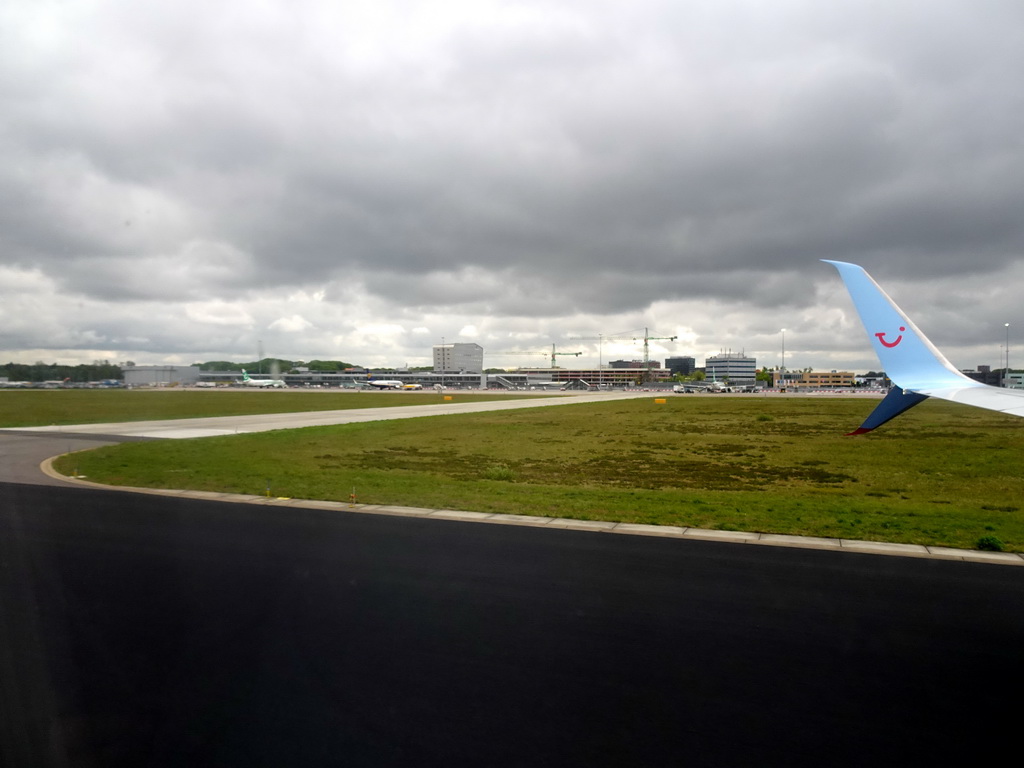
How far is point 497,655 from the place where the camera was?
666 cm

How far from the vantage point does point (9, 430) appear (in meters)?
34.2

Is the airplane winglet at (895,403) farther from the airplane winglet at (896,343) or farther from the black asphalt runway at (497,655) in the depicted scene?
the black asphalt runway at (497,655)

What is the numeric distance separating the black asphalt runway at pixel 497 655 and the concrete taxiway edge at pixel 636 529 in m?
0.54

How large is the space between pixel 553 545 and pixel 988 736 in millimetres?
6743

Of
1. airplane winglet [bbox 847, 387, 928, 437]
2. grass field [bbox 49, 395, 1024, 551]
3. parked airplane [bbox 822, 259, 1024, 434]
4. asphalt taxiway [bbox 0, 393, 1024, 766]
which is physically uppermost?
parked airplane [bbox 822, 259, 1024, 434]

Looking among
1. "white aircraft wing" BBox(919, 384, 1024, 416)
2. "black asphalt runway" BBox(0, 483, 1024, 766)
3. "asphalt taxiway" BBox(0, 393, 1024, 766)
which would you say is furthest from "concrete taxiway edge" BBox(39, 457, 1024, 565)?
"white aircraft wing" BBox(919, 384, 1024, 416)

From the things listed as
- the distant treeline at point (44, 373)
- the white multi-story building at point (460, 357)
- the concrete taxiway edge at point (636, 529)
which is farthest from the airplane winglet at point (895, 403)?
the white multi-story building at point (460, 357)

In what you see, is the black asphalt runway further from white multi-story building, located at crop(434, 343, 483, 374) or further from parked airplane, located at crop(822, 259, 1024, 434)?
white multi-story building, located at crop(434, 343, 483, 374)

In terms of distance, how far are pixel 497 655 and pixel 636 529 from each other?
632 centimetres

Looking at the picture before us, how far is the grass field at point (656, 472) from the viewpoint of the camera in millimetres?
13695

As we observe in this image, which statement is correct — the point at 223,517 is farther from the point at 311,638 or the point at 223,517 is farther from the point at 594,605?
the point at 594,605

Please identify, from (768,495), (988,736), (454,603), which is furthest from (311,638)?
(768,495)

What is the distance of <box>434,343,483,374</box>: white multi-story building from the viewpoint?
5153 inches

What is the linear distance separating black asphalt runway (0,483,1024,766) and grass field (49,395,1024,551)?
316cm
